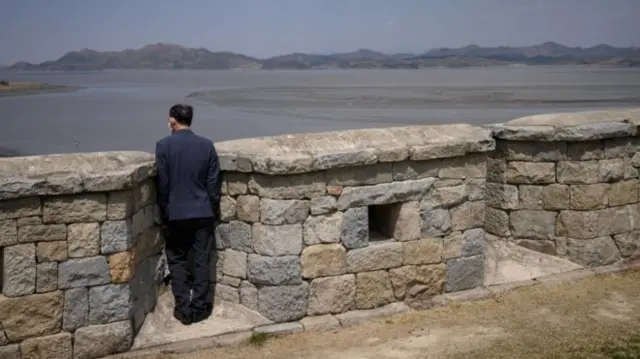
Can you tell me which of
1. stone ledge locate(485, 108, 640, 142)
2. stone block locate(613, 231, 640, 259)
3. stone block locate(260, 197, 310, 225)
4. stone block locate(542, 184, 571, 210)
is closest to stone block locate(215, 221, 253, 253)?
stone block locate(260, 197, 310, 225)

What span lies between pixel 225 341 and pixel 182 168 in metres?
1.53

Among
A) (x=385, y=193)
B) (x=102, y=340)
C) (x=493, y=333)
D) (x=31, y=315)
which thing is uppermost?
(x=385, y=193)

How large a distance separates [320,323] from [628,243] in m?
3.98

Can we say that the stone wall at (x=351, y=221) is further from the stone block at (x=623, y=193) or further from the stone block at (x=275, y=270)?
the stone block at (x=623, y=193)

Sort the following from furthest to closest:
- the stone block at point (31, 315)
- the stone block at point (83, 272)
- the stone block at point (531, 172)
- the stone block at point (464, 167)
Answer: the stone block at point (531, 172) → the stone block at point (464, 167) → the stone block at point (83, 272) → the stone block at point (31, 315)

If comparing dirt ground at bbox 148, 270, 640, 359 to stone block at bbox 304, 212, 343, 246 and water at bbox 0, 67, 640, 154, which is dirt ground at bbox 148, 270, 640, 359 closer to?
stone block at bbox 304, 212, 343, 246

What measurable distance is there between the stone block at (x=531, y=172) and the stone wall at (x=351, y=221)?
3.11 feet

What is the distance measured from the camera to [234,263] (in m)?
6.78

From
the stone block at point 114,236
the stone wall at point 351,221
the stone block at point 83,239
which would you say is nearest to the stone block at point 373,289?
the stone wall at point 351,221

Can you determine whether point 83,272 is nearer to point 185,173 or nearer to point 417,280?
point 185,173

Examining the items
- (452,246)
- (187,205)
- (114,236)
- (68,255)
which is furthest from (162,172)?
(452,246)

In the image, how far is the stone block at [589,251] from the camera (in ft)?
26.9

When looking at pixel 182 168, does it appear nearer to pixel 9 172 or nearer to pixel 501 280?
pixel 9 172

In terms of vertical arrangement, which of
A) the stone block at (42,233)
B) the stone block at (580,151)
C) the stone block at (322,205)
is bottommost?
the stone block at (42,233)
